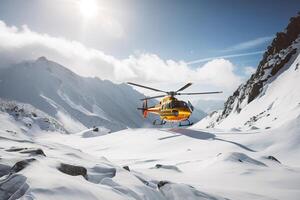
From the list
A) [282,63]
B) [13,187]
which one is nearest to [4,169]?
[13,187]

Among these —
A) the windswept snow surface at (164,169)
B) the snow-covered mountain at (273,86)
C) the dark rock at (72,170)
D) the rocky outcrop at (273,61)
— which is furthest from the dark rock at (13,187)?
the rocky outcrop at (273,61)

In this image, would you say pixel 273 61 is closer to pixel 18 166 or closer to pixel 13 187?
pixel 18 166

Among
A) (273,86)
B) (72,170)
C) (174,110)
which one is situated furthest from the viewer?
(273,86)

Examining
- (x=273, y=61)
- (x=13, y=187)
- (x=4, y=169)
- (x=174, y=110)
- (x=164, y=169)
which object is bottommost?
(x=13, y=187)

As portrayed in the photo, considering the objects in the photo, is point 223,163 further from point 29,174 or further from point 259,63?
point 259,63

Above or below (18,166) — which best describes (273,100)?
above

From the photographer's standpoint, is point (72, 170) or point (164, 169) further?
point (164, 169)
